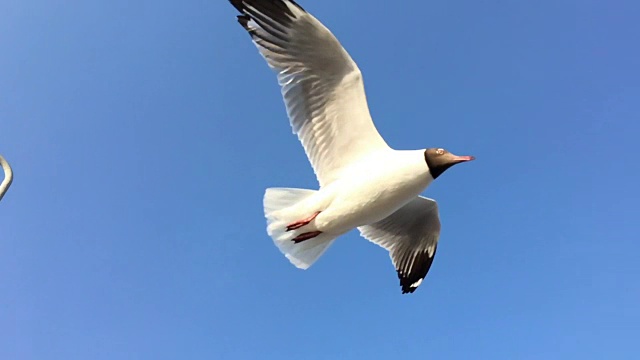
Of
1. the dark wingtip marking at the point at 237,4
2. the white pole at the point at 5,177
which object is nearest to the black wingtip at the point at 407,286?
the dark wingtip marking at the point at 237,4

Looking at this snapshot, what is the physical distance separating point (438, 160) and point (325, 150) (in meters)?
0.97

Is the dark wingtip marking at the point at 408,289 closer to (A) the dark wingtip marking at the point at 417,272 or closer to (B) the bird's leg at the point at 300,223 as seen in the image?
(A) the dark wingtip marking at the point at 417,272

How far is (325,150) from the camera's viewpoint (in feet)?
16.8

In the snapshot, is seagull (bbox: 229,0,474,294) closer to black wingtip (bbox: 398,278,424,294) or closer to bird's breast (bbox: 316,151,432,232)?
bird's breast (bbox: 316,151,432,232)

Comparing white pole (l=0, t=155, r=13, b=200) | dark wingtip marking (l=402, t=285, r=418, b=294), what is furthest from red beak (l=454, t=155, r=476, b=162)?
white pole (l=0, t=155, r=13, b=200)

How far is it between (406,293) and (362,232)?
0.72 m

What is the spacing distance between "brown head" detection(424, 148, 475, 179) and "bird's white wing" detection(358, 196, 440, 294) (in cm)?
115

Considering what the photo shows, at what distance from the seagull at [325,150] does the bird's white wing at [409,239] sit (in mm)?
944

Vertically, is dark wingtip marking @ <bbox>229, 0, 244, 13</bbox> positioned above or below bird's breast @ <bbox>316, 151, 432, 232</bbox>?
above

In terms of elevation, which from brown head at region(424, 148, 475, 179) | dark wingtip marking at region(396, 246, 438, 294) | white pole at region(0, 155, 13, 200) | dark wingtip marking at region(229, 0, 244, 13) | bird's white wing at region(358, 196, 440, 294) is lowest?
dark wingtip marking at region(396, 246, 438, 294)

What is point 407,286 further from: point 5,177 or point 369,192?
point 5,177

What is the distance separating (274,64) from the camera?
479 cm

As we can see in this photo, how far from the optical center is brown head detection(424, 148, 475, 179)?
4609 millimetres

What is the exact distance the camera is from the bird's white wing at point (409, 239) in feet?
19.1
